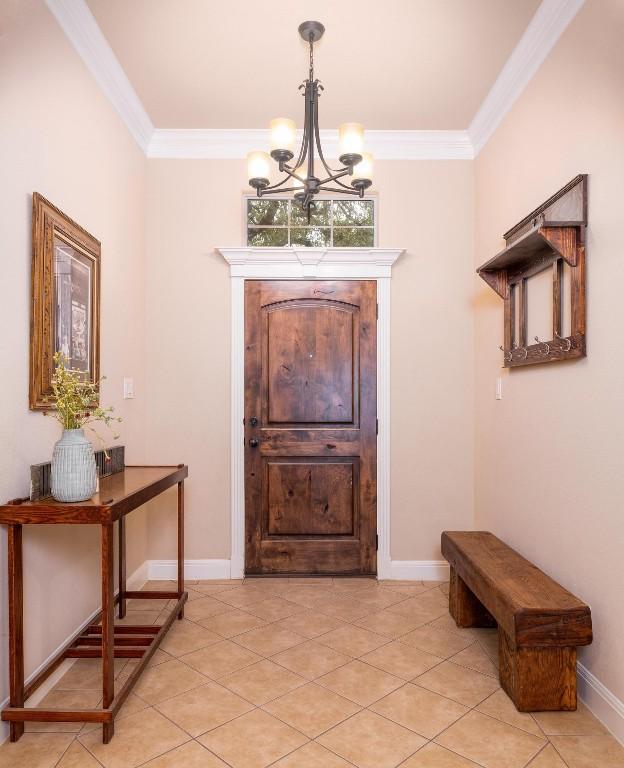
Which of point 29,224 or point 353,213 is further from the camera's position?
point 353,213

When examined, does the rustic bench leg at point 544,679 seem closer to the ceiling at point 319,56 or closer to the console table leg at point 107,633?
the console table leg at point 107,633

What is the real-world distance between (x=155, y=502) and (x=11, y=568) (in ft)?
5.64

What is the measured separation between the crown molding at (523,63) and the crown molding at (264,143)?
6.3 inches

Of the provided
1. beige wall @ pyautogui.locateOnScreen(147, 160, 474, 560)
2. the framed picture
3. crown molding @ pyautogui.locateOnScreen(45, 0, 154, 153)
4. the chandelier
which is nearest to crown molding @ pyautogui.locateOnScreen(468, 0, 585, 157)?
beige wall @ pyautogui.locateOnScreen(147, 160, 474, 560)

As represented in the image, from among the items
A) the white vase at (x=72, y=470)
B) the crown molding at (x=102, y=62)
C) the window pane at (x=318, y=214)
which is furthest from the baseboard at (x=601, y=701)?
the crown molding at (x=102, y=62)

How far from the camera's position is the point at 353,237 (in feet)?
12.1

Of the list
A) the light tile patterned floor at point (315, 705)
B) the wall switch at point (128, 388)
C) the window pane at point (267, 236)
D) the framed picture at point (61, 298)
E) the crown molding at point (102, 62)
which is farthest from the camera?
the window pane at point (267, 236)

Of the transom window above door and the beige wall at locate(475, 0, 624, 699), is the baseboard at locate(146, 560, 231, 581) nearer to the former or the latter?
the beige wall at locate(475, 0, 624, 699)

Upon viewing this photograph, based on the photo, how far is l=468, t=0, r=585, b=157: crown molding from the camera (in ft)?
7.75

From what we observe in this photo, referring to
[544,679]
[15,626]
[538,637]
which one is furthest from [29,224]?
[544,679]

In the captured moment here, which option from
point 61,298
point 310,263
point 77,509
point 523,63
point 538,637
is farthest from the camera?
point 310,263

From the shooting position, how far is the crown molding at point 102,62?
2.36 meters

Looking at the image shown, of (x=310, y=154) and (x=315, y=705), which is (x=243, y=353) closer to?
(x=310, y=154)

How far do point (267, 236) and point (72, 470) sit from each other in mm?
Result: 2254
